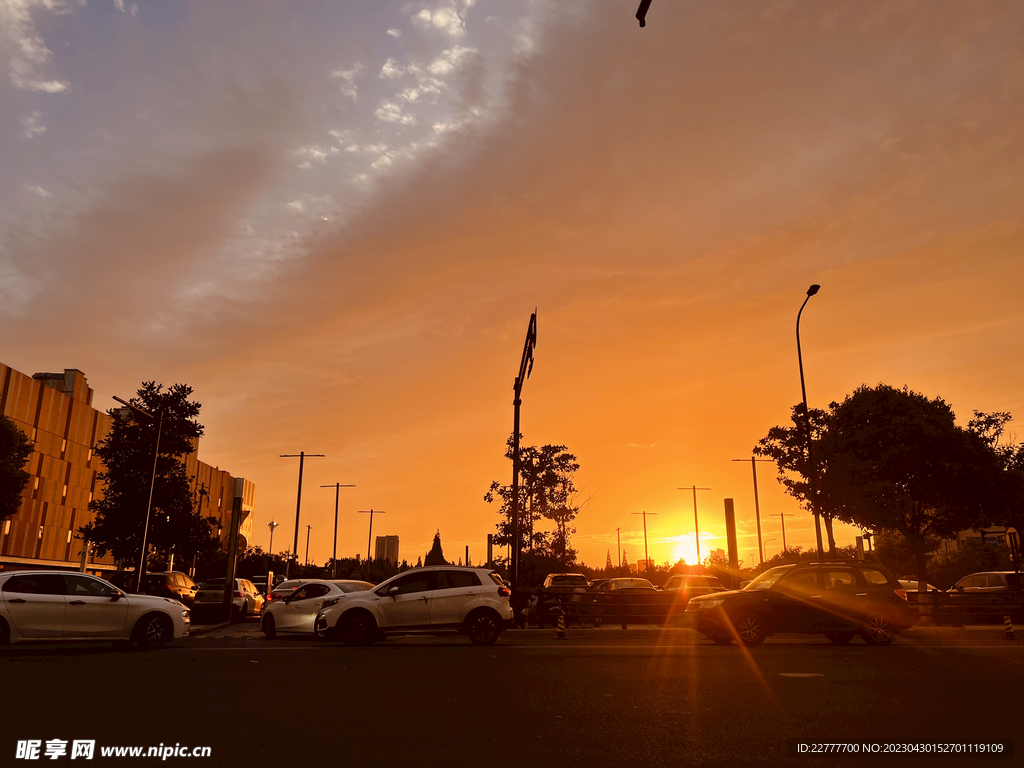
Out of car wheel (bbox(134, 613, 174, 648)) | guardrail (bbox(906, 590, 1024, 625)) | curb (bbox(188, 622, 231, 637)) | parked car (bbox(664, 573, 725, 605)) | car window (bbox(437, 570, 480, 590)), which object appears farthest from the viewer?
parked car (bbox(664, 573, 725, 605))

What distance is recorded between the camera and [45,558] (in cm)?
6019

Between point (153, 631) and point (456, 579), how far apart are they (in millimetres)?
6451

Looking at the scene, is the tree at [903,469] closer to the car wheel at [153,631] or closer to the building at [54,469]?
the car wheel at [153,631]

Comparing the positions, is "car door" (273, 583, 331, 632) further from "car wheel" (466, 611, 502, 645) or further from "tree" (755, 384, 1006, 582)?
"tree" (755, 384, 1006, 582)

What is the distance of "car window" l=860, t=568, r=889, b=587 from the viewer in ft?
59.4

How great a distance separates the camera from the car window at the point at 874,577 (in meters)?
18.1

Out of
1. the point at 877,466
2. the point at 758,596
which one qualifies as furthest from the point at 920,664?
the point at 877,466

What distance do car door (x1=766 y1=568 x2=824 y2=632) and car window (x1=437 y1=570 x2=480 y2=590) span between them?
678 cm

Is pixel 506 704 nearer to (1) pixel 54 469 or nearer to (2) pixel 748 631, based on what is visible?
(2) pixel 748 631

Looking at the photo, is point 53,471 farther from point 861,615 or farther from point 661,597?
point 861,615

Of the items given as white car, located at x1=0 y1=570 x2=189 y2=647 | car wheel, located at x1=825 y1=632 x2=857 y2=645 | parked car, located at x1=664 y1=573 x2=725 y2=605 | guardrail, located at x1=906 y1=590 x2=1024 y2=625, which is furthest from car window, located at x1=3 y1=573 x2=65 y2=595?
guardrail, located at x1=906 y1=590 x2=1024 y2=625

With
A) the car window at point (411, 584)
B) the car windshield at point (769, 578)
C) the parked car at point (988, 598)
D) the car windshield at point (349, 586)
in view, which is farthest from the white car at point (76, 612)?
the parked car at point (988, 598)

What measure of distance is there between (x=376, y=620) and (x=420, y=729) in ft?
34.8

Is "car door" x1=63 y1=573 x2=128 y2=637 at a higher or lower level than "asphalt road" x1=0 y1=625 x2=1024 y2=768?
higher
